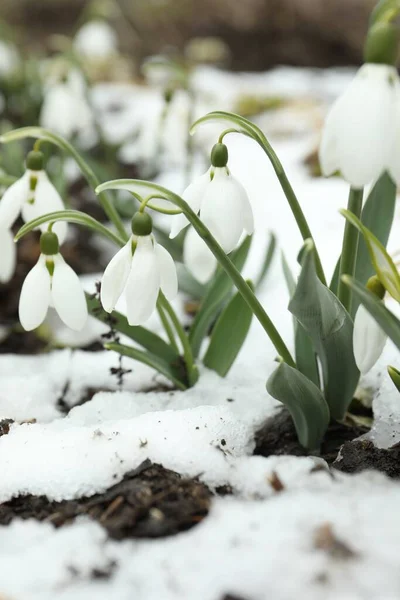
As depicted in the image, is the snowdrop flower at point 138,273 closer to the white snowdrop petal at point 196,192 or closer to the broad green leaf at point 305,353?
the white snowdrop petal at point 196,192

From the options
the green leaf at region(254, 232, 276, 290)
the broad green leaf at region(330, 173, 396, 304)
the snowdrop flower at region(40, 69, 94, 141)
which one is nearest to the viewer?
the broad green leaf at region(330, 173, 396, 304)

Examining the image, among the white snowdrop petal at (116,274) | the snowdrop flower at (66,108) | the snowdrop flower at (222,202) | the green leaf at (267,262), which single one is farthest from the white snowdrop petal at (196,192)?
the snowdrop flower at (66,108)

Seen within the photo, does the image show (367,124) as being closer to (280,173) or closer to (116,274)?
(280,173)

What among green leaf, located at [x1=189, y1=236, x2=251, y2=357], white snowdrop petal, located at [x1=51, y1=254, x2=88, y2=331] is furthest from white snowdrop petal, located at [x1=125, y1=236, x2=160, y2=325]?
green leaf, located at [x1=189, y1=236, x2=251, y2=357]

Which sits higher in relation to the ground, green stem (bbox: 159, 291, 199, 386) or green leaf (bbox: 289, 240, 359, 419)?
green leaf (bbox: 289, 240, 359, 419)

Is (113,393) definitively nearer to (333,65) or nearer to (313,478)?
(313,478)

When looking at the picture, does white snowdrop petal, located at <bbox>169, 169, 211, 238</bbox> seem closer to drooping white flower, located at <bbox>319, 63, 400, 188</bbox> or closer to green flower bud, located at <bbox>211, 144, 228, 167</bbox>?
green flower bud, located at <bbox>211, 144, 228, 167</bbox>

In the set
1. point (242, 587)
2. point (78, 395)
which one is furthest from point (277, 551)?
point (78, 395)
